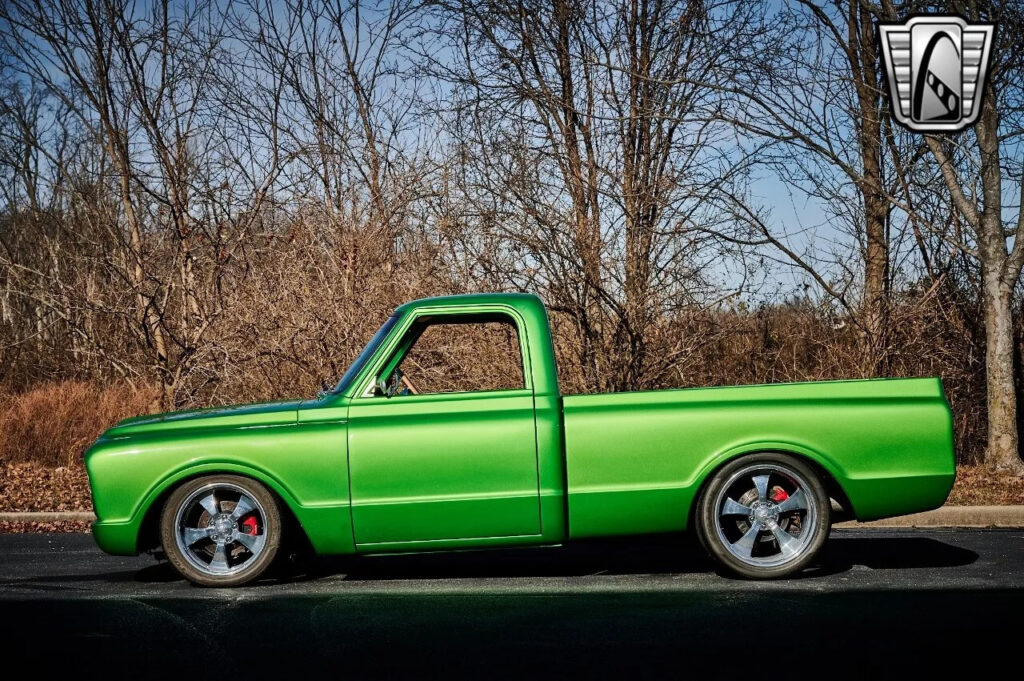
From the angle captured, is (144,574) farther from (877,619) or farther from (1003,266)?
(1003,266)

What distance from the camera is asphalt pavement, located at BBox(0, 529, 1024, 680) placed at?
5066mm

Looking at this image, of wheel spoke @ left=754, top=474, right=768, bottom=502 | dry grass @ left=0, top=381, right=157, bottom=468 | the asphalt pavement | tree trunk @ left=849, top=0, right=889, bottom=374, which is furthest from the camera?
dry grass @ left=0, top=381, right=157, bottom=468

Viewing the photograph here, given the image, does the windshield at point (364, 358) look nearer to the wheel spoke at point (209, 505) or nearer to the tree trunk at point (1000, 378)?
the wheel spoke at point (209, 505)

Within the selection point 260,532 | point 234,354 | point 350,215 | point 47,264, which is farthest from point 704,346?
point 47,264

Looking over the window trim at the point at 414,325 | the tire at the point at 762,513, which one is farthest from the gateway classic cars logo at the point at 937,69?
the window trim at the point at 414,325

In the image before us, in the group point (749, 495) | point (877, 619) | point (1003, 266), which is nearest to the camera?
point (877, 619)

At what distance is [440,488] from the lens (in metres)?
6.79

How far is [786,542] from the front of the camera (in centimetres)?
692

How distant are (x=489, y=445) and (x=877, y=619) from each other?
2401 mm

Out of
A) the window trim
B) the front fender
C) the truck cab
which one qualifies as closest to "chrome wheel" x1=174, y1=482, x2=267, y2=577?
the front fender

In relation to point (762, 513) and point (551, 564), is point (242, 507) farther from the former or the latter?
point (762, 513)

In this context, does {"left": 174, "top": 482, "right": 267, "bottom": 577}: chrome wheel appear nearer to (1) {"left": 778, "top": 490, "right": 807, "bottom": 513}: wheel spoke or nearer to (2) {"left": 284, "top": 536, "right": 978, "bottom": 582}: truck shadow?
(2) {"left": 284, "top": 536, "right": 978, "bottom": 582}: truck shadow

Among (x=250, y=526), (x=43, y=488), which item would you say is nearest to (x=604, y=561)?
(x=250, y=526)

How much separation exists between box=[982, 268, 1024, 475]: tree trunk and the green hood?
9.54 m
